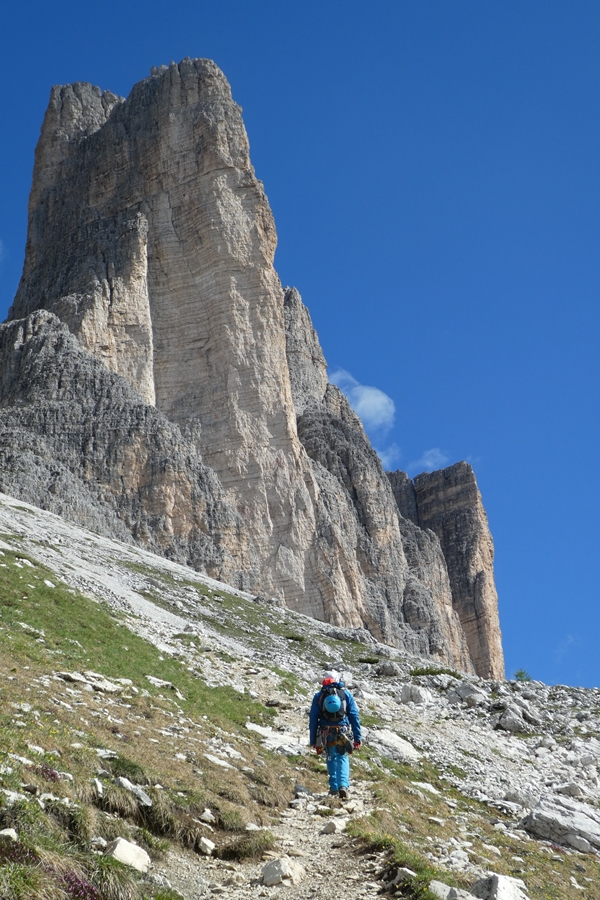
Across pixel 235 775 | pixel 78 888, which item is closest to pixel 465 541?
pixel 235 775

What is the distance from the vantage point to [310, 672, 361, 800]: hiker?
14219 mm

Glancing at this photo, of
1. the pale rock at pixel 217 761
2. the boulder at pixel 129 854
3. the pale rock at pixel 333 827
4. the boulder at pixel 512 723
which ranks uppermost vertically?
the boulder at pixel 512 723

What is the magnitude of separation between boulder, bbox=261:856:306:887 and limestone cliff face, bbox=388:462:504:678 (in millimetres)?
112991

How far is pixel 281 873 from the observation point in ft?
32.3

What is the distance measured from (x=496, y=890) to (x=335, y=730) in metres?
4.72

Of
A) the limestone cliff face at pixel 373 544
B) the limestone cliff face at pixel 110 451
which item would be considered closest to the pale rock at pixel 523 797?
the limestone cliff face at pixel 110 451

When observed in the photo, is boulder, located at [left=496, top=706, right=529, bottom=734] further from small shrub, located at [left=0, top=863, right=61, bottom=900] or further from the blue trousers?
small shrub, located at [left=0, top=863, right=61, bottom=900]

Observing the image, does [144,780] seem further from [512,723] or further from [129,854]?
[512,723]

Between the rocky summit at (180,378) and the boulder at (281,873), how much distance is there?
153ft

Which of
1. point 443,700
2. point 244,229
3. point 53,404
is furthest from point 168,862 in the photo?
point 244,229

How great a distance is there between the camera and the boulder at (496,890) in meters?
9.91

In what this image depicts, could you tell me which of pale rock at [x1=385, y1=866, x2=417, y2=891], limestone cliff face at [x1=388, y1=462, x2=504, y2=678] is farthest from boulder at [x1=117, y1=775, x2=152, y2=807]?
limestone cliff face at [x1=388, y1=462, x2=504, y2=678]

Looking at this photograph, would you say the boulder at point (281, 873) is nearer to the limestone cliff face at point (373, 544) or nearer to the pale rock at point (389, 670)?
the pale rock at point (389, 670)

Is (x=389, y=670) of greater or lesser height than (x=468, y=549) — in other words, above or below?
below
